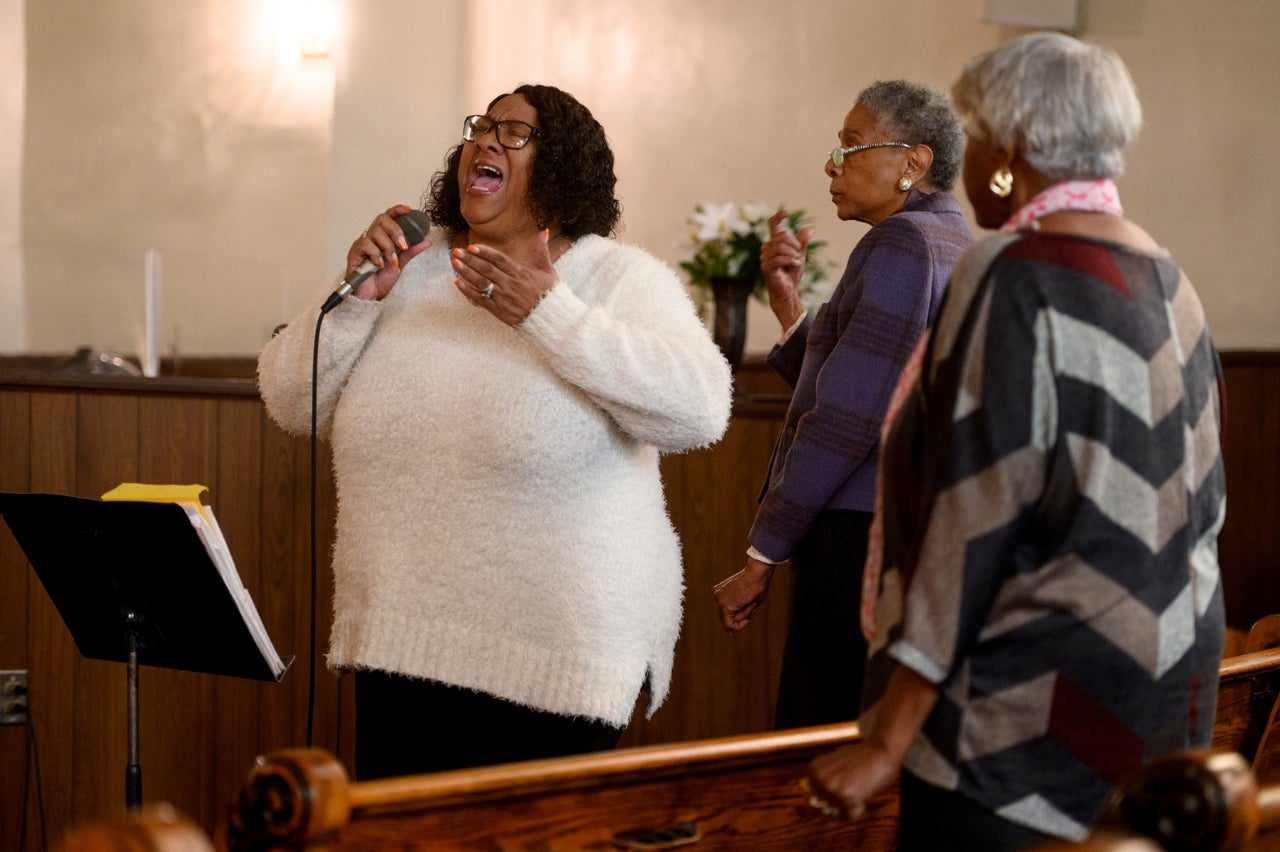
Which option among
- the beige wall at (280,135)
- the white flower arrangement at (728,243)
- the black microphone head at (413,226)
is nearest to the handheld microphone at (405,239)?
the black microphone head at (413,226)

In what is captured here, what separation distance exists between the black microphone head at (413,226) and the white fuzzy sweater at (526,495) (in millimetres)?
152

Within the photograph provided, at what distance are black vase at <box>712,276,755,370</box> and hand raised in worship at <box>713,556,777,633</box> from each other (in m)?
1.43

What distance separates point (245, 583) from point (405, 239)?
129 centimetres

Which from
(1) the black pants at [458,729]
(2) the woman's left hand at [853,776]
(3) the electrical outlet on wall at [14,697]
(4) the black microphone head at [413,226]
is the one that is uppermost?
(4) the black microphone head at [413,226]

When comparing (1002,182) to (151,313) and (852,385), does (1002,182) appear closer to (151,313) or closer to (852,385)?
(852,385)

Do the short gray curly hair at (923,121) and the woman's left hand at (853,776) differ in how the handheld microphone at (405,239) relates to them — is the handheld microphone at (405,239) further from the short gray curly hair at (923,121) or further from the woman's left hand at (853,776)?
the woman's left hand at (853,776)

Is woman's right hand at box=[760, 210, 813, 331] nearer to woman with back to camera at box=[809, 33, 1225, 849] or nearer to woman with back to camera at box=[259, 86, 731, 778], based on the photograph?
woman with back to camera at box=[259, 86, 731, 778]

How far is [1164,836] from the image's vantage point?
1.01 m

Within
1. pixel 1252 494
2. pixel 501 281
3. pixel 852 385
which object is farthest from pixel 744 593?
pixel 1252 494

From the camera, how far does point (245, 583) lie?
3.10 m

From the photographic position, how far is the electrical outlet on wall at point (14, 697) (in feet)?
9.87

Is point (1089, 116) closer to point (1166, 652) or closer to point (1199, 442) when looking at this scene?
point (1199, 442)

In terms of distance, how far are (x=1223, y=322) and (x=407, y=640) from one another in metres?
2.63

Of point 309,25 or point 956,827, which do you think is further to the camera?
point 309,25
